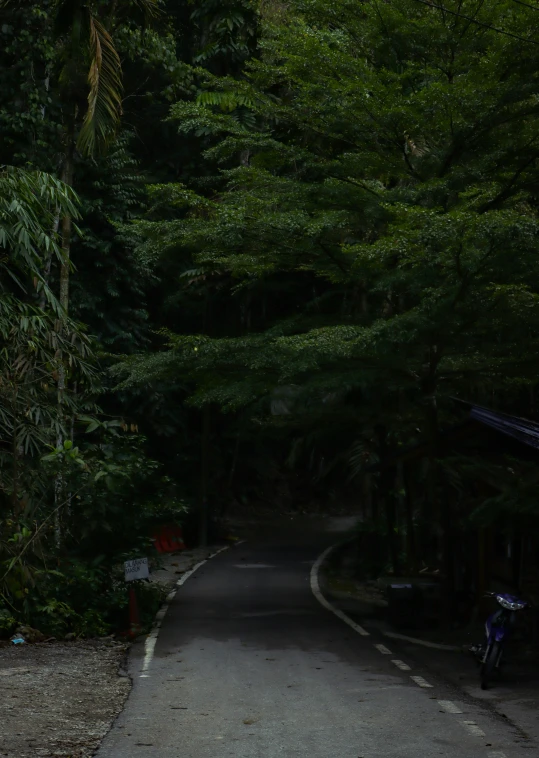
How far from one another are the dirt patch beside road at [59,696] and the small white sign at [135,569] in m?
1.12

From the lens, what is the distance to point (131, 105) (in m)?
36.7

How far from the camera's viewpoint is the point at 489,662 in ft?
38.9

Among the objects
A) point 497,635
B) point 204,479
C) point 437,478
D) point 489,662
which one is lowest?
point 489,662

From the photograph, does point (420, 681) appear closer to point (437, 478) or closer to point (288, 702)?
point (288, 702)

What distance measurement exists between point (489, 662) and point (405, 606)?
6.02 metres

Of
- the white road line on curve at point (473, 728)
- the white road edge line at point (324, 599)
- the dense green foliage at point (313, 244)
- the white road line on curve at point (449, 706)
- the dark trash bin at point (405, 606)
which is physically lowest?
the white road edge line at point (324, 599)

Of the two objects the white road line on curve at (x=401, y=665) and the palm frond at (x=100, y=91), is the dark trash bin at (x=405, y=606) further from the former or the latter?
the palm frond at (x=100, y=91)

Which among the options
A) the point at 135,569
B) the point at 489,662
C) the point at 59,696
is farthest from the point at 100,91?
the point at 489,662

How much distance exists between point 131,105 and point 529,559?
83.9 ft

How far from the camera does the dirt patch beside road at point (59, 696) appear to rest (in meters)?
8.57

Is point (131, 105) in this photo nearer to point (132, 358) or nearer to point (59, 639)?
point (132, 358)

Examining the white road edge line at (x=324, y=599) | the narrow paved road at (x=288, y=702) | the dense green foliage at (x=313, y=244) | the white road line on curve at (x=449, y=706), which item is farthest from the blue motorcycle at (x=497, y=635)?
the white road edge line at (x=324, y=599)

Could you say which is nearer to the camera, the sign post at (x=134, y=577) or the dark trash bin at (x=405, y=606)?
the sign post at (x=134, y=577)

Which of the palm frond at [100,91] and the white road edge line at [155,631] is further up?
the palm frond at [100,91]
